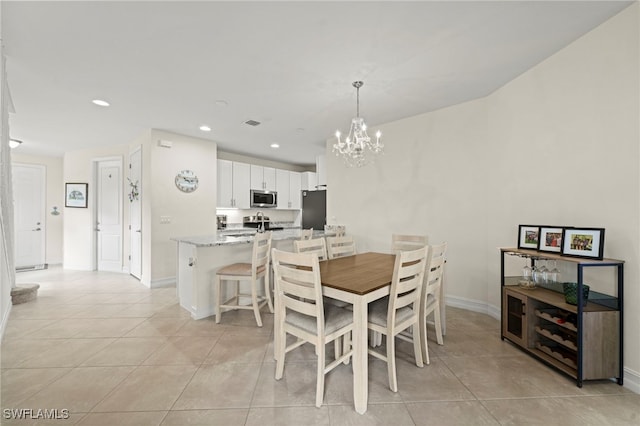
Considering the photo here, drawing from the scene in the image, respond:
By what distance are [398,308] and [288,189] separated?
5.11 metres

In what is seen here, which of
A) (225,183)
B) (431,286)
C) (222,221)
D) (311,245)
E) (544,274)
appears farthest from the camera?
(222,221)

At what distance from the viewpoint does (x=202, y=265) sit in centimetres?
301

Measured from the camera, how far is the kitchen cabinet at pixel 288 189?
6.45m

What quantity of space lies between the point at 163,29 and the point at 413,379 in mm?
3162

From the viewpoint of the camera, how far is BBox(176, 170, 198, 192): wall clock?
4.46 meters

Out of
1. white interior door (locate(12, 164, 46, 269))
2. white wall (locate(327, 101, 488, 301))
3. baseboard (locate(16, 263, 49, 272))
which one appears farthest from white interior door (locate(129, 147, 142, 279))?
white wall (locate(327, 101, 488, 301))

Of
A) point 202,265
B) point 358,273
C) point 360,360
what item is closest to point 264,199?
point 202,265

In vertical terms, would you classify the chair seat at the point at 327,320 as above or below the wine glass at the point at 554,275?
below

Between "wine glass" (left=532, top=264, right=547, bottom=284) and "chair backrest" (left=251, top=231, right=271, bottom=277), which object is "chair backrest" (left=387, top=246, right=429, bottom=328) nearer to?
"wine glass" (left=532, top=264, right=547, bottom=284)

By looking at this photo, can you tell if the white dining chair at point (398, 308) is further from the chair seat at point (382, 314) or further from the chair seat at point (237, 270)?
the chair seat at point (237, 270)

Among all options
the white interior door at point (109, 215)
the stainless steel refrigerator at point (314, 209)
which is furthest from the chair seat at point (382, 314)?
the white interior door at point (109, 215)

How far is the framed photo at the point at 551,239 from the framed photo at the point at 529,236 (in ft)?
0.22

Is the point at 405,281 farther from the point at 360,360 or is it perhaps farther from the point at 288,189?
the point at 288,189

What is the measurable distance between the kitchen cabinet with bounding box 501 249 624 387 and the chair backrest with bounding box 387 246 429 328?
3.27 feet
